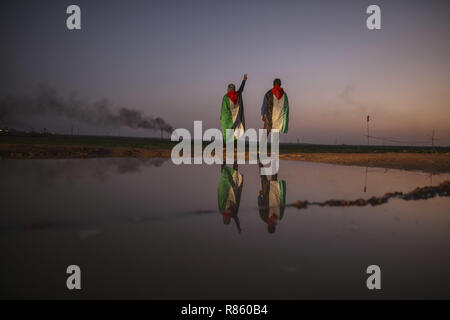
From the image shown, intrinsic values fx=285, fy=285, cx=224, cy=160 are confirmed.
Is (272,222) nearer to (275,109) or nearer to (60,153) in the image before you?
(275,109)

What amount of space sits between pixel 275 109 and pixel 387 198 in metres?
8.01

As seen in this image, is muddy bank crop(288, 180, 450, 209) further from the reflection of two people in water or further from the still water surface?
the reflection of two people in water

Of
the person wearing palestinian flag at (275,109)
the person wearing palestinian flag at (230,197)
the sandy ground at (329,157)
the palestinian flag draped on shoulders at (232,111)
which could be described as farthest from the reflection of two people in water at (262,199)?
the sandy ground at (329,157)

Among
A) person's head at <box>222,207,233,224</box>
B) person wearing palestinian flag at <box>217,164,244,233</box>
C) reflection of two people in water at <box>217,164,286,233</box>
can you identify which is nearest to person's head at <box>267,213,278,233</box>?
reflection of two people in water at <box>217,164,286,233</box>

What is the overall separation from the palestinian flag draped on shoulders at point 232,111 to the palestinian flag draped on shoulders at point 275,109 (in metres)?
1.22

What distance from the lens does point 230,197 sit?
15.1 ft

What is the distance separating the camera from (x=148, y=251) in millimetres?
2381

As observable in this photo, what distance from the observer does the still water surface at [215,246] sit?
73.9 inches

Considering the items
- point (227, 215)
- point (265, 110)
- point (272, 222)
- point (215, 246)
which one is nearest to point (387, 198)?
point (272, 222)

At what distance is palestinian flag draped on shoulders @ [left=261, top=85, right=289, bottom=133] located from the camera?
39.9 ft

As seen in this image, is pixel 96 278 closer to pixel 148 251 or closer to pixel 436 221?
pixel 148 251
